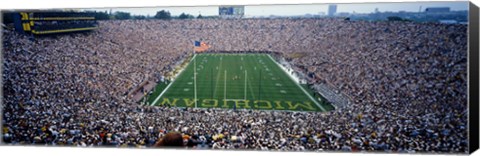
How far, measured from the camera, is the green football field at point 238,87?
543 inches

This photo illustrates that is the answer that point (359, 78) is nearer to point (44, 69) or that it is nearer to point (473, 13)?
point (473, 13)

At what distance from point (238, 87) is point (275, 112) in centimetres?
434

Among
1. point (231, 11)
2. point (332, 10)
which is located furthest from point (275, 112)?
point (332, 10)

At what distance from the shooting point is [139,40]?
1905 centimetres

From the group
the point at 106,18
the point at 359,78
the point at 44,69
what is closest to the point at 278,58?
the point at 359,78

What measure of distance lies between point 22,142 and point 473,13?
454 inches

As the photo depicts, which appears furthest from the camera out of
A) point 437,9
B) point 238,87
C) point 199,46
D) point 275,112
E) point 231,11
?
point 238,87

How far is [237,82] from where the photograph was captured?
16.3m

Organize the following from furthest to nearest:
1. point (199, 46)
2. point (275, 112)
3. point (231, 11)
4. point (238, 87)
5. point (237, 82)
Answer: point (237, 82) < point (238, 87) < point (199, 46) < point (275, 112) < point (231, 11)

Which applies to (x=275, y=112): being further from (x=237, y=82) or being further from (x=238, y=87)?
(x=237, y=82)

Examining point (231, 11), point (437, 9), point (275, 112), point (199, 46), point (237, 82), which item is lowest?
point (275, 112)

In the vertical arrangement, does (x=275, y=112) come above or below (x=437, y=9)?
below

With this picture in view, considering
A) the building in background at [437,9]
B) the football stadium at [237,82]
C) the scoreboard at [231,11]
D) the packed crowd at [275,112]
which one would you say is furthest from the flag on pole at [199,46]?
the building in background at [437,9]

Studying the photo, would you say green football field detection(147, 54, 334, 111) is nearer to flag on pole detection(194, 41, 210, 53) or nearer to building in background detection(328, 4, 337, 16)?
flag on pole detection(194, 41, 210, 53)
